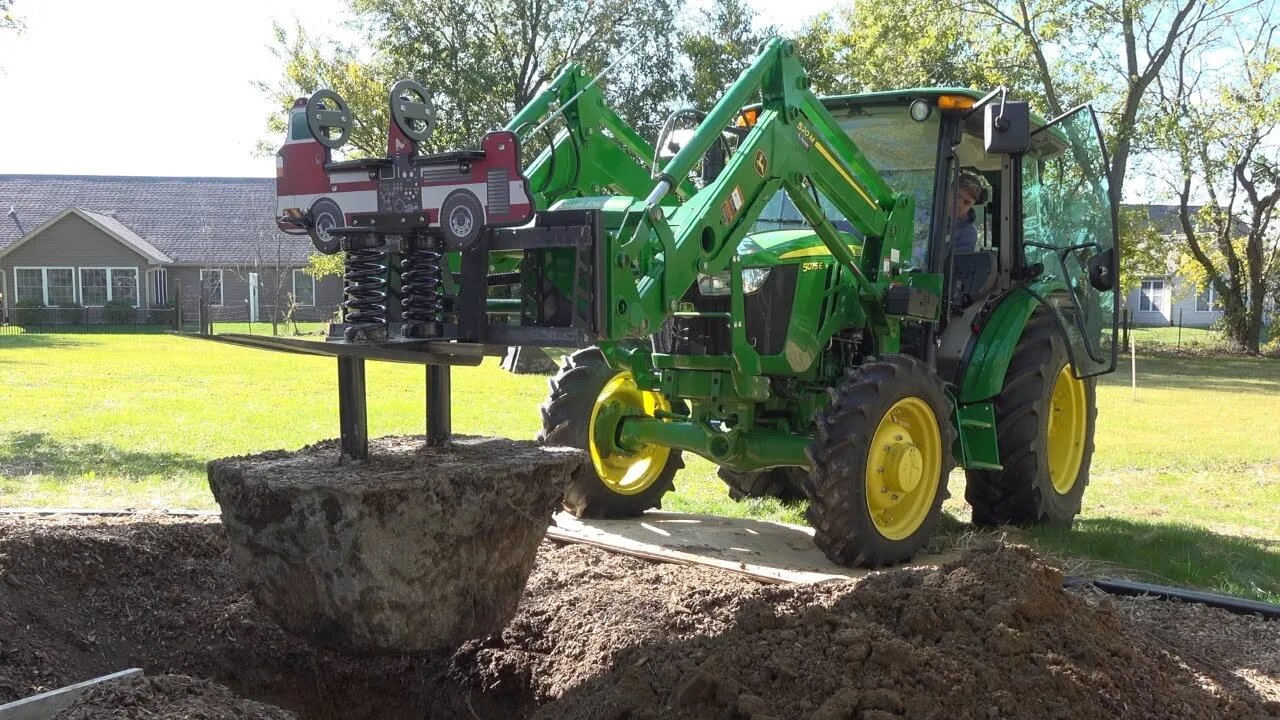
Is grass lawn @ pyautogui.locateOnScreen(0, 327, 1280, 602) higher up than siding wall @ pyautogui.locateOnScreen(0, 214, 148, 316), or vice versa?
siding wall @ pyautogui.locateOnScreen(0, 214, 148, 316)

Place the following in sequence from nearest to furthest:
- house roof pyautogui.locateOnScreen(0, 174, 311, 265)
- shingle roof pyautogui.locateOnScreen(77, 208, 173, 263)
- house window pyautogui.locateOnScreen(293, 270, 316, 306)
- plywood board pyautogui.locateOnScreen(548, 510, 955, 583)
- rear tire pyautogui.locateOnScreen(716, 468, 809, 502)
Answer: plywood board pyautogui.locateOnScreen(548, 510, 955, 583)
rear tire pyautogui.locateOnScreen(716, 468, 809, 502)
shingle roof pyautogui.locateOnScreen(77, 208, 173, 263)
house window pyautogui.locateOnScreen(293, 270, 316, 306)
house roof pyautogui.locateOnScreen(0, 174, 311, 265)

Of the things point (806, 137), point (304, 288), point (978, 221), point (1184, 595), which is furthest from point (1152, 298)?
A: point (1184, 595)

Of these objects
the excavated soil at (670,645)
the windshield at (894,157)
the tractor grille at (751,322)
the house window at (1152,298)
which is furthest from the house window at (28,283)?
the house window at (1152,298)

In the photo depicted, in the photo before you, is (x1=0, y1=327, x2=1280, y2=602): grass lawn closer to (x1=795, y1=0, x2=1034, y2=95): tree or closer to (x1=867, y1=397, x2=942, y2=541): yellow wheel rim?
(x1=867, y1=397, x2=942, y2=541): yellow wheel rim

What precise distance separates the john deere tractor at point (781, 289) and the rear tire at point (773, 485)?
0.02 meters

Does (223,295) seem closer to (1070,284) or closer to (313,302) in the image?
(313,302)

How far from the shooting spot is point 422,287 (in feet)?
12.8

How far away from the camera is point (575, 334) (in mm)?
3973

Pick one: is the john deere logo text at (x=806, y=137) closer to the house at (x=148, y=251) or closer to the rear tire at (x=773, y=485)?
the rear tire at (x=773, y=485)

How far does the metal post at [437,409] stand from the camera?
4.12 m

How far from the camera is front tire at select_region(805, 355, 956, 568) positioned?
5488 mm

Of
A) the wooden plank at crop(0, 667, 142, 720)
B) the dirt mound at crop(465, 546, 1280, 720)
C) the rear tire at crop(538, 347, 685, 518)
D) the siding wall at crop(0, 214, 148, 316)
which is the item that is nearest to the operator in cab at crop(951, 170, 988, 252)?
the rear tire at crop(538, 347, 685, 518)

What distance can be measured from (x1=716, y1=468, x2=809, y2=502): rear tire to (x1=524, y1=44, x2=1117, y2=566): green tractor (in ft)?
0.06

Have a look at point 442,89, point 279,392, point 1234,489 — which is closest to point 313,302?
point 442,89
